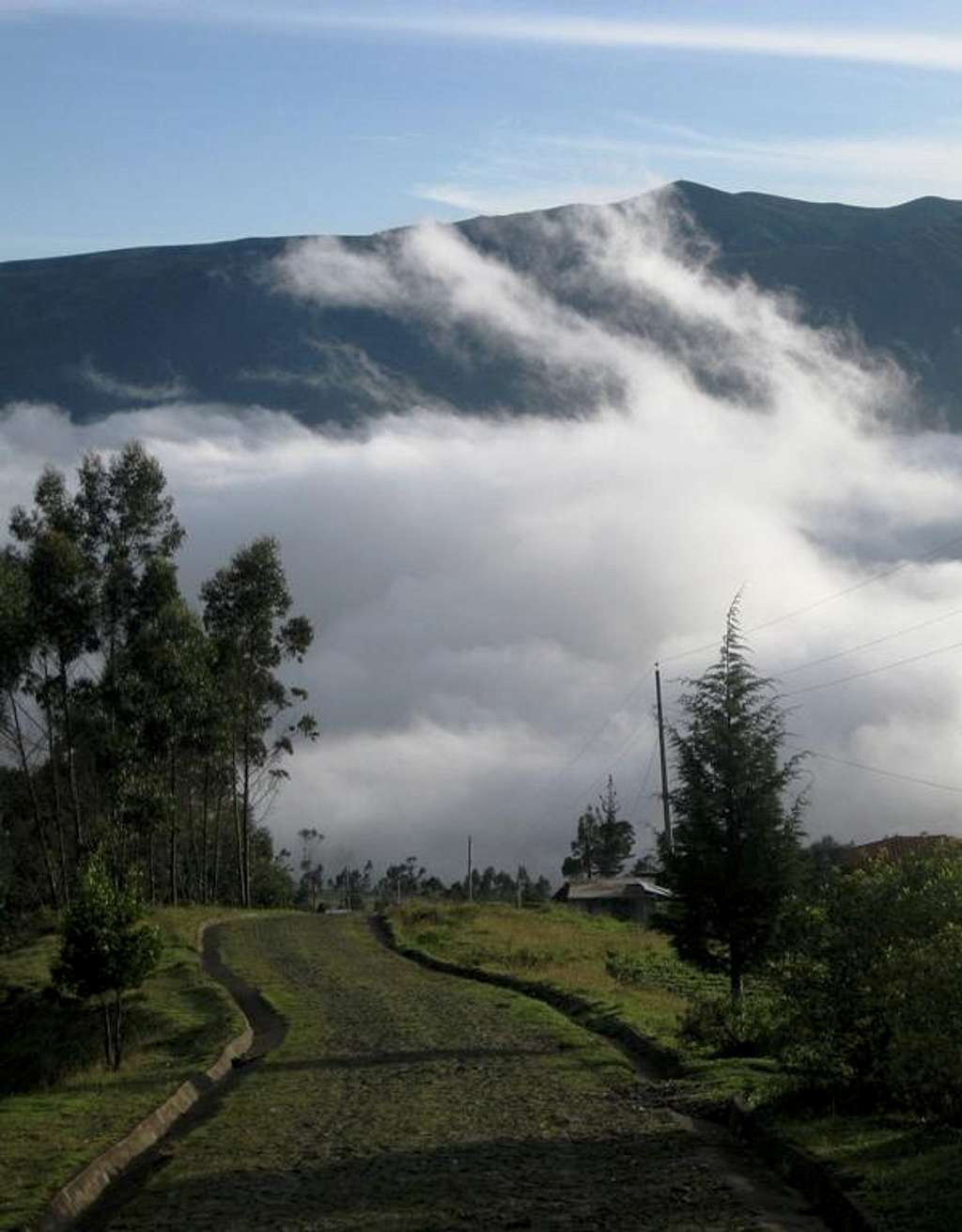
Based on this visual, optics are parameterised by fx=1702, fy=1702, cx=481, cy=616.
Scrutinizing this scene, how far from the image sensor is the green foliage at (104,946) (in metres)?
25.8

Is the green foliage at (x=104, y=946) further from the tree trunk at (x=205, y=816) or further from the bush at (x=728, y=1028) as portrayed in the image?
the tree trunk at (x=205, y=816)

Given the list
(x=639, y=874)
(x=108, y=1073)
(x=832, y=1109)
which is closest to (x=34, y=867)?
(x=639, y=874)

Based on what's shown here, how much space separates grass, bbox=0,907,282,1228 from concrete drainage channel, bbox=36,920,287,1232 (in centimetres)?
14

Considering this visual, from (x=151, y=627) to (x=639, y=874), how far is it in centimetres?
5561

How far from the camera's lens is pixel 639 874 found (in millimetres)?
107125

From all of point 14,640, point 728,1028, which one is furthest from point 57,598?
point 728,1028

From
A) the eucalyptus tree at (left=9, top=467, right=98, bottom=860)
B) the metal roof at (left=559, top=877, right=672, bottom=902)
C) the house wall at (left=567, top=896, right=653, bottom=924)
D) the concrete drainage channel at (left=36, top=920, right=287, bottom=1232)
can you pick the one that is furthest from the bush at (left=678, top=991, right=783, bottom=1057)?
the house wall at (left=567, top=896, right=653, bottom=924)

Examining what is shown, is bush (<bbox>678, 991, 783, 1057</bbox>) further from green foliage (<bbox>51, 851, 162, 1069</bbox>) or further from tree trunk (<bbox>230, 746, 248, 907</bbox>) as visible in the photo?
tree trunk (<bbox>230, 746, 248, 907</bbox>)

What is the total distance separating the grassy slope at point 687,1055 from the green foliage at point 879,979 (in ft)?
1.75

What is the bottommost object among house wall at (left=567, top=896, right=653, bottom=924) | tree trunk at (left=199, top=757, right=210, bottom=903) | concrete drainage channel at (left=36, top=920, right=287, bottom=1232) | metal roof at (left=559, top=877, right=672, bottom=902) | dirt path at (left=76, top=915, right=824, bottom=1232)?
concrete drainage channel at (left=36, top=920, right=287, bottom=1232)

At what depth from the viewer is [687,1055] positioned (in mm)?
21375

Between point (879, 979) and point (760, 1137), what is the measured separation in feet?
5.74

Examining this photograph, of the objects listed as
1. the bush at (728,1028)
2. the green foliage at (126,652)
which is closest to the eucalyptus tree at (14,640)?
the green foliage at (126,652)

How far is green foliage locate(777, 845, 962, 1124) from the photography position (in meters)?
13.8
